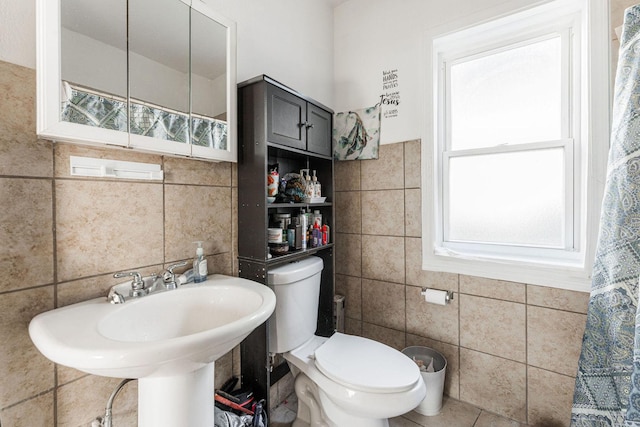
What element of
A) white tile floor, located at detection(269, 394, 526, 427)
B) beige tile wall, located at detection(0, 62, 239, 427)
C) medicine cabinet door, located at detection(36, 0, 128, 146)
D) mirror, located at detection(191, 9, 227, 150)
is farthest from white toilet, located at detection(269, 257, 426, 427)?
medicine cabinet door, located at detection(36, 0, 128, 146)

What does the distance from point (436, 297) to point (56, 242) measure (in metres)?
1.66

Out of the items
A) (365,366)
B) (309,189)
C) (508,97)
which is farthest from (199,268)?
(508,97)

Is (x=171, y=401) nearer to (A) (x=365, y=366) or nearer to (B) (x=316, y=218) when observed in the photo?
(A) (x=365, y=366)

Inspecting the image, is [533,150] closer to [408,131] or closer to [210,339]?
[408,131]

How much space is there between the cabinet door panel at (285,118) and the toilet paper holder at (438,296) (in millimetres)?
1078

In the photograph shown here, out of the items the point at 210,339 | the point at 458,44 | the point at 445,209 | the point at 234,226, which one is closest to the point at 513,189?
the point at 445,209

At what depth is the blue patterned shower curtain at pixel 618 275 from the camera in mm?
945

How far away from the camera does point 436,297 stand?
5.16 feet

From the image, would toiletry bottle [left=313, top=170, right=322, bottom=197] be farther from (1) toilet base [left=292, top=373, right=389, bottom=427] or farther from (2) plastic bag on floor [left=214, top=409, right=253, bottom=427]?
(2) plastic bag on floor [left=214, top=409, right=253, bottom=427]

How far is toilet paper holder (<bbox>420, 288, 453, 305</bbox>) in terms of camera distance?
156cm

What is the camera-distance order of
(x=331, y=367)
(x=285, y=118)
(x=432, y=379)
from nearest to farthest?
(x=331, y=367)
(x=285, y=118)
(x=432, y=379)

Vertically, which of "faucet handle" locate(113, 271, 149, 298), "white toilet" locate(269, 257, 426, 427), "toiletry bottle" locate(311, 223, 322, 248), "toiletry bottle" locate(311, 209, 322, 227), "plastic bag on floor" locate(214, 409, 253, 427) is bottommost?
"plastic bag on floor" locate(214, 409, 253, 427)

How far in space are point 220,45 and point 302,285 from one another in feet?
3.84

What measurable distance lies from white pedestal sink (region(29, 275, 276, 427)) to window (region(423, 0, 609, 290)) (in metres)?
1.17
